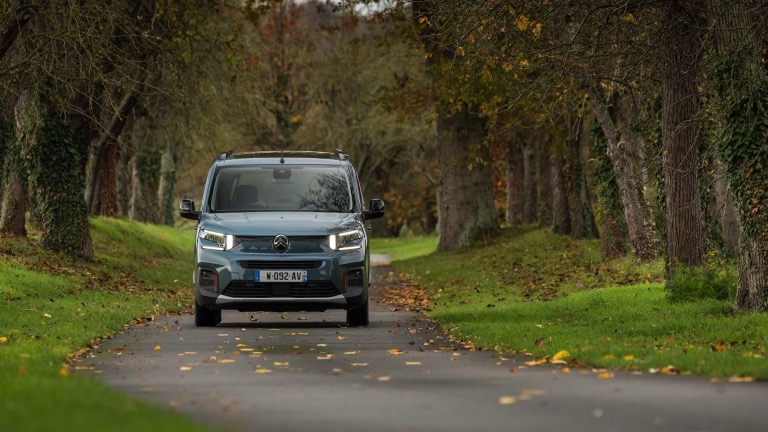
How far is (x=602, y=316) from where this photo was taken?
63.2ft

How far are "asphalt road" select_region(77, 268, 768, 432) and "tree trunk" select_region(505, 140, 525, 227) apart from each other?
36.3 m

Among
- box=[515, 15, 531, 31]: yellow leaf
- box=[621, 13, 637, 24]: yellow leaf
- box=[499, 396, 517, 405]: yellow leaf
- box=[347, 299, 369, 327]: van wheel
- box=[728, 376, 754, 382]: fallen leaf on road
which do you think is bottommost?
box=[347, 299, 369, 327]: van wheel

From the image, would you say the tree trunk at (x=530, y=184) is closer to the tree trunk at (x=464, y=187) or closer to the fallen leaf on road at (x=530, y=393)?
the tree trunk at (x=464, y=187)

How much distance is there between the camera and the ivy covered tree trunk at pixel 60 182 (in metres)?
30.6

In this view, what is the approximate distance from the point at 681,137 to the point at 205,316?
7.03 m

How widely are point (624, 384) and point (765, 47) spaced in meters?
8.77

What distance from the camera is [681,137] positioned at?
66.1 ft

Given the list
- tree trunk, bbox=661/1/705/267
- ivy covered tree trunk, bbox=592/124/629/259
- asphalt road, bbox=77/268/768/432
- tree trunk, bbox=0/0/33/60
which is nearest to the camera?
asphalt road, bbox=77/268/768/432

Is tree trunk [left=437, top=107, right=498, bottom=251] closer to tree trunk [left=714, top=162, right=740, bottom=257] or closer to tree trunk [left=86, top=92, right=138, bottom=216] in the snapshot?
tree trunk [left=86, top=92, right=138, bottom=216]

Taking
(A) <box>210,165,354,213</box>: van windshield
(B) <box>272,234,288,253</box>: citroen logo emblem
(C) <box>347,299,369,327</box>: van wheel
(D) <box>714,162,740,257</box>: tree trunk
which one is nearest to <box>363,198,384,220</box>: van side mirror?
(A) <box>210,165,354,213</box>: van windshield

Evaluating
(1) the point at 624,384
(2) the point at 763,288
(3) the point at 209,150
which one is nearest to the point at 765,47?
(2) the point at 763,288

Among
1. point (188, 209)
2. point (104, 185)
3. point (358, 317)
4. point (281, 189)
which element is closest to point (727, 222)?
point (358, 317)

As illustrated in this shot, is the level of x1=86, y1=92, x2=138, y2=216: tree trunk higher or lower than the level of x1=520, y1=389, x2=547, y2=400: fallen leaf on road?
higher

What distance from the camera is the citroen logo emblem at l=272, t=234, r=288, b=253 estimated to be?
1786 cm
